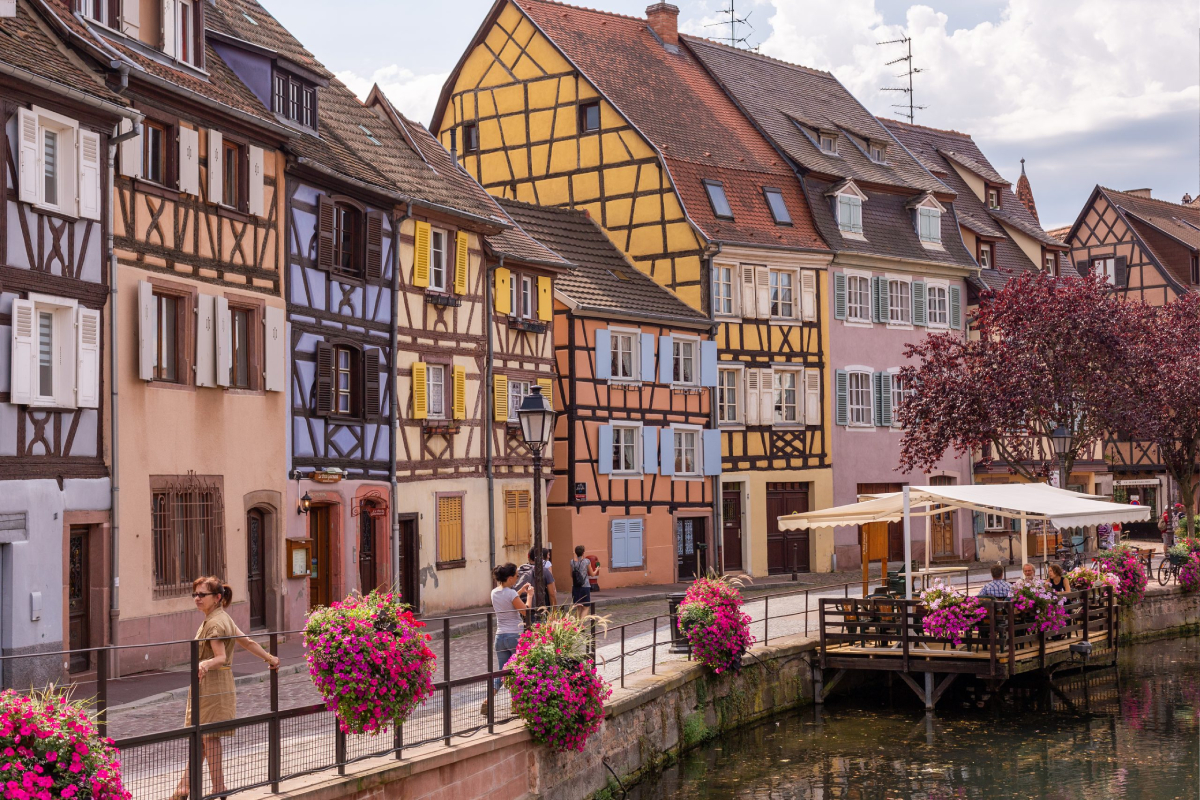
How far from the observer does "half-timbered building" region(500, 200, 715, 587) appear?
33.7 metres

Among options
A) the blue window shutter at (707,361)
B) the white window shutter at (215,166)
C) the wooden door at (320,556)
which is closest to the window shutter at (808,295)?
the blue window shutter at (707,361)

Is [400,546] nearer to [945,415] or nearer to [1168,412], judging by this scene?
[945,415]

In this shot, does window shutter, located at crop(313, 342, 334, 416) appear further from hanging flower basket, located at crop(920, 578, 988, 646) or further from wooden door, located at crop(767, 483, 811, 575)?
wooden door, located at crop(767, 483, 811, 575)

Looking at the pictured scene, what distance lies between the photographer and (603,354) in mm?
34125

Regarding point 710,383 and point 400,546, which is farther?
point 710,383

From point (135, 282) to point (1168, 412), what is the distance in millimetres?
26941

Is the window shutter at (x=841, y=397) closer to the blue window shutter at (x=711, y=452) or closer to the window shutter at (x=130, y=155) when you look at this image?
the blue window shutter at (x=711, y=452)

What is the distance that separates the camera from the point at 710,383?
37.2m

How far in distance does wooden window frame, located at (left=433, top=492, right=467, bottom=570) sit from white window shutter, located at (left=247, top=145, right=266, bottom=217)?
7.64m

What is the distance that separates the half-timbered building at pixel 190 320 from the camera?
18797mm

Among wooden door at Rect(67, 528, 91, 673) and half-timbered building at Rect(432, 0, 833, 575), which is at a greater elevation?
half-timbered building at Rect(432, 0, 833, 575)

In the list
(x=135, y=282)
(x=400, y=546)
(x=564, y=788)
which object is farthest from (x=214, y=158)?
(x=564, y=788)

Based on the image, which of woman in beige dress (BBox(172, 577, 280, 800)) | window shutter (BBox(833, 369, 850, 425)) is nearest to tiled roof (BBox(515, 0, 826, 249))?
window shutter (BBox(833, 369, 850, 425))

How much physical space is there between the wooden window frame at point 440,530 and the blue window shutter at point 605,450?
5.89 m
